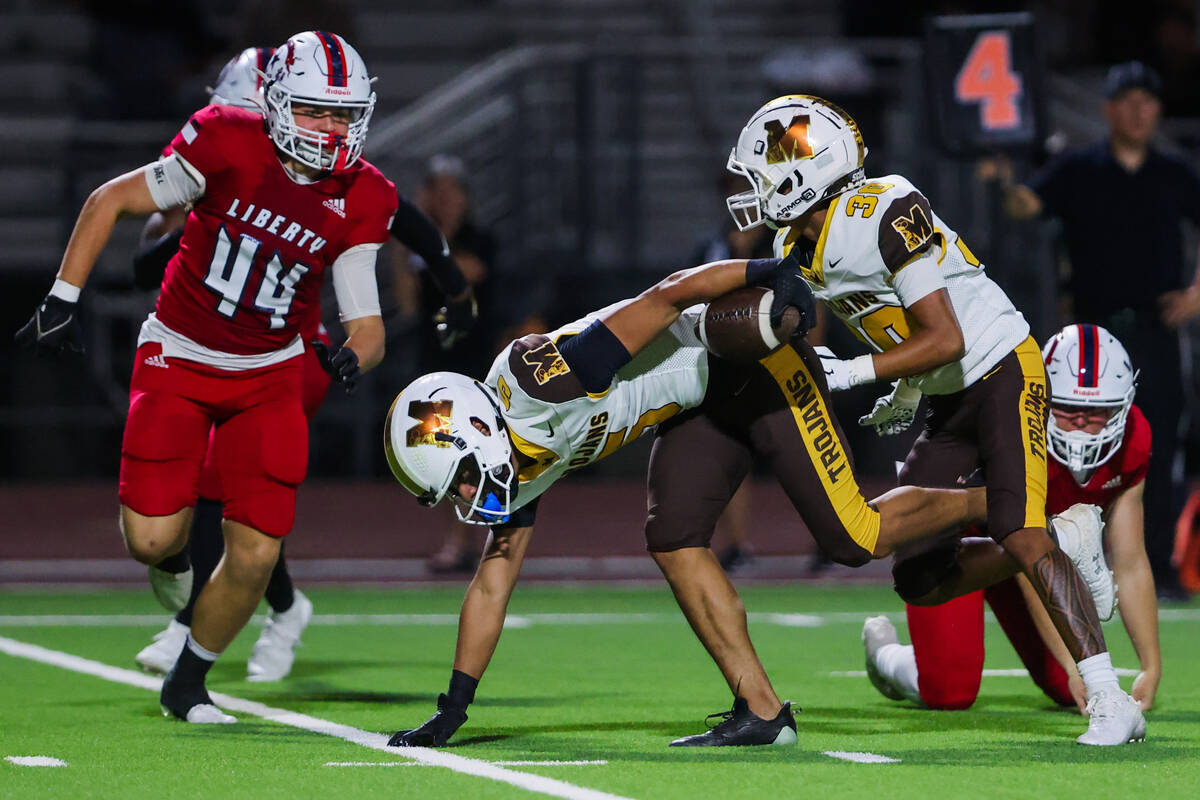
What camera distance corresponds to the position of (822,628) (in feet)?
29.6

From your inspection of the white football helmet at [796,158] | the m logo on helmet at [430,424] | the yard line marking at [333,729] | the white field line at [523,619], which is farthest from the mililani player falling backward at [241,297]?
the white field line at [523,619]

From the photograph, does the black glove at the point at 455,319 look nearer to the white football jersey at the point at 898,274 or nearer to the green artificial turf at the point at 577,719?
the green artificial turf at the point at 577,719

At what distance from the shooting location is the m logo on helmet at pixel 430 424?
5578mm

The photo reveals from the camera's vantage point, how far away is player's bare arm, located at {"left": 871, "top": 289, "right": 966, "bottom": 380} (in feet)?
19.2

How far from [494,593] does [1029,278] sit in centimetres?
982

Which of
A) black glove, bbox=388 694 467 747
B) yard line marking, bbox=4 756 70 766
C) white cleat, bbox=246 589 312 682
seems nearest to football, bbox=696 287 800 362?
black glove, bbox=388 694 467 747

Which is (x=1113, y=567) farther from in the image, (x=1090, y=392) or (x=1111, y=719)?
(x=1111, y=719)

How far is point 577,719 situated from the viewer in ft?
21.3

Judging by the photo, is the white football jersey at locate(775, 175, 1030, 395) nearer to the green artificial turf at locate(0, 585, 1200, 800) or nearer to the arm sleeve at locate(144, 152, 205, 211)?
the green artificial turf at locate(0, 585, 1200, 800)

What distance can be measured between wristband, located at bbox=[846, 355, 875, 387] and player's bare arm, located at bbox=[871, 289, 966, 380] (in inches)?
0.6

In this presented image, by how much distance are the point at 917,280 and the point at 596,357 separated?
97 centimetres

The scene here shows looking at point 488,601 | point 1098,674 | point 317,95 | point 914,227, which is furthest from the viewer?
point 317,95

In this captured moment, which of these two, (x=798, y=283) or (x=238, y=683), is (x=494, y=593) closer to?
(x=798, y=283)

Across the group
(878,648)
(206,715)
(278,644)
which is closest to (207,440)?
(206,715)
